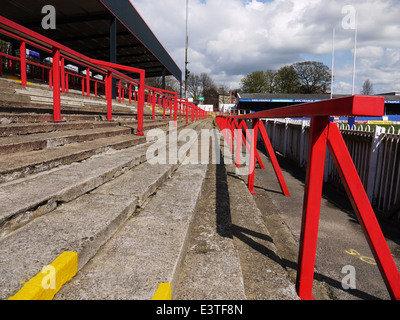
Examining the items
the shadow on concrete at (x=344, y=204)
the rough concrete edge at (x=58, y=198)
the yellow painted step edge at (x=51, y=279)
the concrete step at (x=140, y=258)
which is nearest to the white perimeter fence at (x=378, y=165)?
the shadow on concrete at (x=344, y=204)

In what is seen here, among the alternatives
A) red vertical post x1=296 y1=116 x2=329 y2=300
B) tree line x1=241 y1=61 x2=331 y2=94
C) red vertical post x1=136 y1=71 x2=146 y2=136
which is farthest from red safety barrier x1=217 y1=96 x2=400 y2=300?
tree line x1=241 y1=61 x2=331 y2=94

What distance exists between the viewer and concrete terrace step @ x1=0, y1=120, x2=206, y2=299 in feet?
4.09

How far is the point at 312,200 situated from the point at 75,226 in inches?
57.6

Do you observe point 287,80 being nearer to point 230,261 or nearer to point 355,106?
point 230,261

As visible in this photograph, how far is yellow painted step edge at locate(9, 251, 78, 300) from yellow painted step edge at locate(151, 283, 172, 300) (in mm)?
452

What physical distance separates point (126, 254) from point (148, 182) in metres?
1.20

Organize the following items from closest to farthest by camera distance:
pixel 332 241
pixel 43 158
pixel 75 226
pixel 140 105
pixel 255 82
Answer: pixel 75 226 → pixel 43 158 → pixel 332 241 → pixel 140 105 → pixel 255 82

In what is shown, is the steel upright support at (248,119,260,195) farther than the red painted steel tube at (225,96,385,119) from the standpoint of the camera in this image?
Yes

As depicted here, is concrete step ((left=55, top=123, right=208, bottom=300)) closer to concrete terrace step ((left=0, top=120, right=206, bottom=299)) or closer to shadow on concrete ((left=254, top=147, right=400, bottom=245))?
concrete terrace step ((left=0, top=120, right=206, bottom=299))

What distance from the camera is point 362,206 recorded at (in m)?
1.39

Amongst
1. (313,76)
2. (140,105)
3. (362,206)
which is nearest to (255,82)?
(313,76)

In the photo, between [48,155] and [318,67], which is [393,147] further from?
[318,67]

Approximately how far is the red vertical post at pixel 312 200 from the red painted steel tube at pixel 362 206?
5 cm
